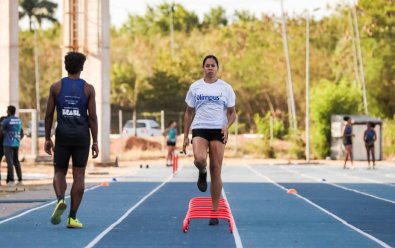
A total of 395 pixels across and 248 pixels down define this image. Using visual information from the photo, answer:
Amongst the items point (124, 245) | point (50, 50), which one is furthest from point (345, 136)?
point (50, 50)

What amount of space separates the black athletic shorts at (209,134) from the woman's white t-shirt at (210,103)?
4 centimetres

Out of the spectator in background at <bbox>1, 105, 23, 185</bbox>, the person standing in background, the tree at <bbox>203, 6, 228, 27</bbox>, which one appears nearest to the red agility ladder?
the person standing in background

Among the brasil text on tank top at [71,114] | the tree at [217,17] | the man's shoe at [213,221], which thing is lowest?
the man's shoe at [213,221]

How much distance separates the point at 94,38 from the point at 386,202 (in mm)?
27006

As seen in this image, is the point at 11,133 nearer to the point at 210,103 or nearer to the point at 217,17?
the point at 210,103

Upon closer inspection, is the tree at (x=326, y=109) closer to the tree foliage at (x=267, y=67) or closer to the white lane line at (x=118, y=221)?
the tree foliage at (x=267, y=67)

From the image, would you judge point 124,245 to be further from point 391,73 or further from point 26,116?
point 26,116

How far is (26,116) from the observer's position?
8362cm

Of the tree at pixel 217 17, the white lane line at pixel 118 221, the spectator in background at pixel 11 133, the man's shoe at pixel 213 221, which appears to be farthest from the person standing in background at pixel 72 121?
the tree at pixel 217 17

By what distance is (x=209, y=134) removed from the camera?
15.4 metres

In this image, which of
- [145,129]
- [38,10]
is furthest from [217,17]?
[145,129]

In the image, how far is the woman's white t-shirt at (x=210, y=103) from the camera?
50.6 feet

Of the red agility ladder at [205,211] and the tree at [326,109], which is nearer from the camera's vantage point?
the red agility ladder at [205,211]

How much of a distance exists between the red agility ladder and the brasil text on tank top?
5.70 feet
